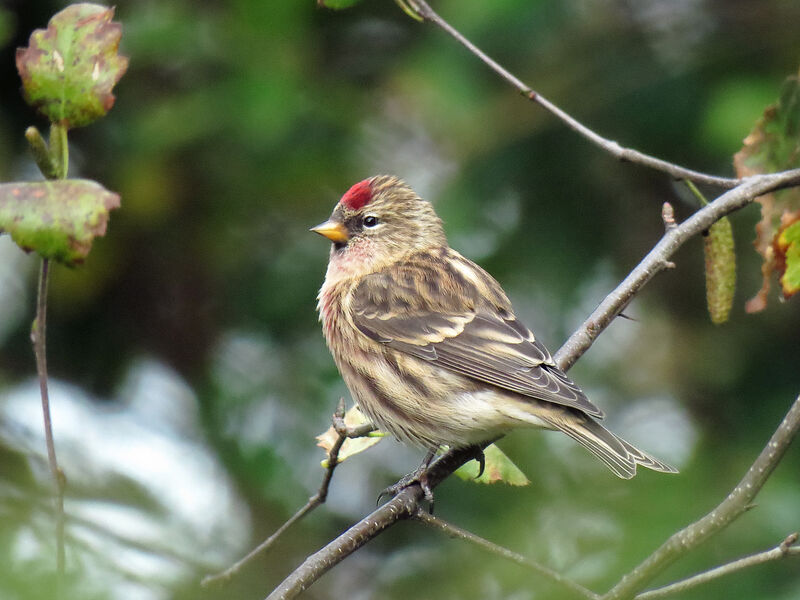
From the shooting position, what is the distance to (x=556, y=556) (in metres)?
3.28

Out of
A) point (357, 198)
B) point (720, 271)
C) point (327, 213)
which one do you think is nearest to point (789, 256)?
point (720, 271)

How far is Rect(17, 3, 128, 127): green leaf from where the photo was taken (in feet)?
9.01

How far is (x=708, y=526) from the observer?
2.82 meters

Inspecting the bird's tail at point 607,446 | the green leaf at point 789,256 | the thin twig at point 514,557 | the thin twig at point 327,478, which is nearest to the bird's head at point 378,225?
the bird's tail at point 607,446

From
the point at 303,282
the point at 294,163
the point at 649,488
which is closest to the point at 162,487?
the point at 303,282

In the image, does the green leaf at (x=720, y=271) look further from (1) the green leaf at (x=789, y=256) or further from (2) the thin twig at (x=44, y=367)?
(2) the thin twig at (x=44, y=367)

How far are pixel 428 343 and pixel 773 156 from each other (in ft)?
5.38

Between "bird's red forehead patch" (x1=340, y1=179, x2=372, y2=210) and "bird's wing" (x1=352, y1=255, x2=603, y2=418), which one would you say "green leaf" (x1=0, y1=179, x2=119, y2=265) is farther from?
"bird's red forehead patch" (x1=340, y1=179, x2=372, y2=210)

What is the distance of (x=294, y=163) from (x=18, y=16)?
6.77 feet

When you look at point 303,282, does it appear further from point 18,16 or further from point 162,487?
point 18,16

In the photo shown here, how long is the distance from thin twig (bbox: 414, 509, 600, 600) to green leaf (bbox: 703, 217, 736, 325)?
4.10 ft

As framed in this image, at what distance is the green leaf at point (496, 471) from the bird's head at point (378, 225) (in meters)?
1.71

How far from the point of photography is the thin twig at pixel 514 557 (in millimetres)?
2707

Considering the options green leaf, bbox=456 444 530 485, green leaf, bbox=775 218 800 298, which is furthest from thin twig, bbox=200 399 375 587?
green leaf, bbox=775 218 800 298
